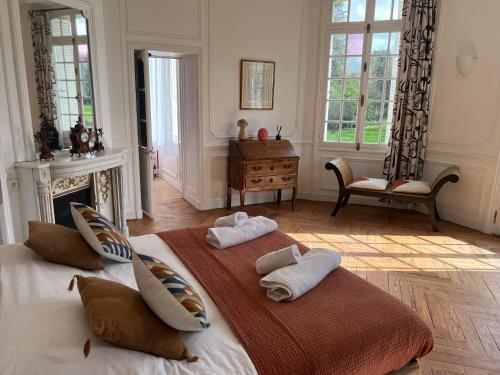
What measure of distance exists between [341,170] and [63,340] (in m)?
3.83

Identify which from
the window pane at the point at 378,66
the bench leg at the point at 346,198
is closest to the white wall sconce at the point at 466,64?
the window pane at the point at 378,66

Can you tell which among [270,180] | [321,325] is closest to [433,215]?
[270,180]

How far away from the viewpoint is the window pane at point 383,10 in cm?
460

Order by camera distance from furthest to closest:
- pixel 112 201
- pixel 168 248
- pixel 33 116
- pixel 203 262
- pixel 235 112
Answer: pixel 235 112 < pixel 112 201 < pixel 33 116 < pixel 168 248 < pixel 203 262

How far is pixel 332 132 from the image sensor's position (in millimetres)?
5141

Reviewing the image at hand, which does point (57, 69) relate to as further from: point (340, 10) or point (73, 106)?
point (340, 10)

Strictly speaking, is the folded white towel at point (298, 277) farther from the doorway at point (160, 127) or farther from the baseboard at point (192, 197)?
the baseboard at point (192, 197)

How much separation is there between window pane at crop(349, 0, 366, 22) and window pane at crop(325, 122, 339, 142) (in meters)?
1.37

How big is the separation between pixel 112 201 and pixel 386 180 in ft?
11.0

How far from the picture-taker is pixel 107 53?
12.4 feet

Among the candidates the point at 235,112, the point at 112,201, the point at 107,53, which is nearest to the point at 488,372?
the point at 112,201

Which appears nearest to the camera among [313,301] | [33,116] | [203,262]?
[313,301]

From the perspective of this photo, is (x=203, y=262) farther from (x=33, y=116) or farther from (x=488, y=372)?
(x=33, y=116)

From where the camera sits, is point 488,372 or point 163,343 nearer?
point 163,343
